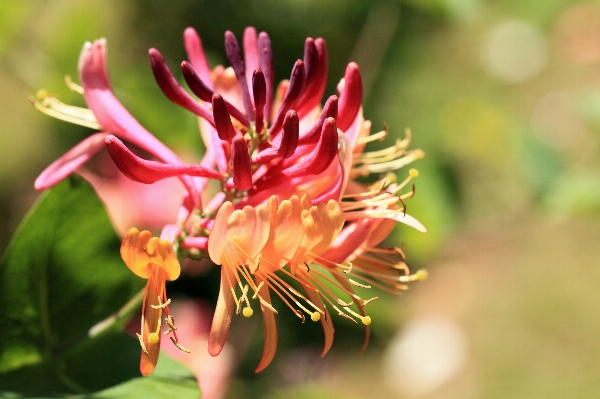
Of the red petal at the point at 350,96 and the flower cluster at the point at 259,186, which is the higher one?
the red petal at the point at 350,96

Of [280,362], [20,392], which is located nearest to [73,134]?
[280,362]

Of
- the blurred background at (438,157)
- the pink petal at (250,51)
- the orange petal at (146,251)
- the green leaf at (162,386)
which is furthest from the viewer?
the blurred background at (438,157)

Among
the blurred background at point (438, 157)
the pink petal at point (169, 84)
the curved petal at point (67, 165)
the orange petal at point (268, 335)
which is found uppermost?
the pink petal at point (169, 84)

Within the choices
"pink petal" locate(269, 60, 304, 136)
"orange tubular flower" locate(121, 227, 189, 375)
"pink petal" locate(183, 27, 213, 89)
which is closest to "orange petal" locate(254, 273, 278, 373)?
"orange tubular flower" locate(121, 227, 189, 375)

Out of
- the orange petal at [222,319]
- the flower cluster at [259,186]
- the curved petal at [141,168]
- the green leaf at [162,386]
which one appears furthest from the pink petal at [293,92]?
the green leaf at [162,386]

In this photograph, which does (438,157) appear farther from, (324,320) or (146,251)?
(146,251)

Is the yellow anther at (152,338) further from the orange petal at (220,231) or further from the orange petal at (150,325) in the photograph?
the orange petal at (220,231)
